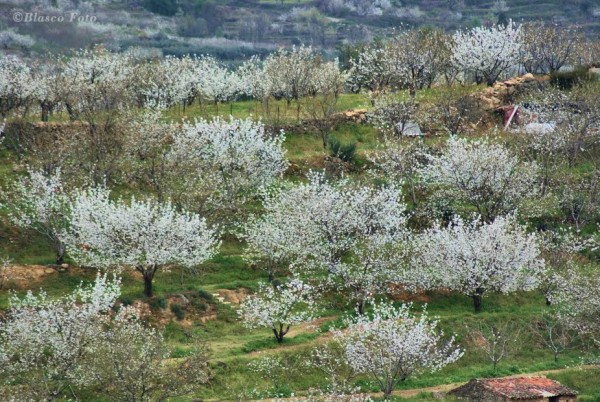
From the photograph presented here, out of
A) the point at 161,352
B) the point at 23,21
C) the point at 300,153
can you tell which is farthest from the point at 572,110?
the point at 23,21

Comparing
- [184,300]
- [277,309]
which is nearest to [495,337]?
[277,309]

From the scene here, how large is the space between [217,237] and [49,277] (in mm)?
11874

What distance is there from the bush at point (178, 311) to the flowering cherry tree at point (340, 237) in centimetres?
772

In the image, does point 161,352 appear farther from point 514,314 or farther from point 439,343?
point 514,314

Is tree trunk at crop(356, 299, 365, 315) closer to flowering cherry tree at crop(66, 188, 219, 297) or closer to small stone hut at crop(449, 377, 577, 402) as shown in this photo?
flowering cherry tree at crop(66, 188, 219, 297)

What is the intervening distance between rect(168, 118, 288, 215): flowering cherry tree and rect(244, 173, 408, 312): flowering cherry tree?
497cm

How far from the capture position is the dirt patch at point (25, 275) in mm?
63219

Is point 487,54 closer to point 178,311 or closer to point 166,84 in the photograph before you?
point 166,84

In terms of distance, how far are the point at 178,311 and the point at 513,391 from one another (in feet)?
60.9

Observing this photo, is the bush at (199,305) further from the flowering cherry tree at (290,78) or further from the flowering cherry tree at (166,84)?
the flowering cherry tree at (290,78)

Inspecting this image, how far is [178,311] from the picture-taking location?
61938mm

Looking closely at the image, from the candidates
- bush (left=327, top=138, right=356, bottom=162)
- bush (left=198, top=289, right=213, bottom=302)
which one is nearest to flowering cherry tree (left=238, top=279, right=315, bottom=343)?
bush (left=198, top=289, right=213, bottom=302)

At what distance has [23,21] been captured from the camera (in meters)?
141

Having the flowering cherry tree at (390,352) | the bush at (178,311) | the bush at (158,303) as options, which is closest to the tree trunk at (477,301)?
the flowering cherry tree at (390,352)
